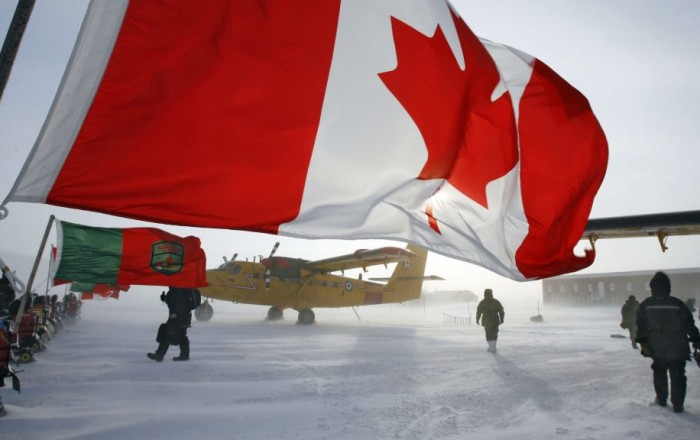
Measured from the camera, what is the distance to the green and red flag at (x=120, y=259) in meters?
5.84

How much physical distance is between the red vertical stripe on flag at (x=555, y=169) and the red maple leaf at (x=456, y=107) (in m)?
0.22

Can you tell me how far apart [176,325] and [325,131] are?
686 centimetres

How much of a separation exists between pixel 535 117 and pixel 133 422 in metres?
4.66

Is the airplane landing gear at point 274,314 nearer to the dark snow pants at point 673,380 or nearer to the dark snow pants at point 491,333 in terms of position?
the dark snow pants at point 491,333

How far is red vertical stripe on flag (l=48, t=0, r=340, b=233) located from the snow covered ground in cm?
275

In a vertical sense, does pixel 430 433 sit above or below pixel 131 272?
below

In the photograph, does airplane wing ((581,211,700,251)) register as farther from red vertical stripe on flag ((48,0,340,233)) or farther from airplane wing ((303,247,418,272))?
airplane wing ((303,247,418,272))

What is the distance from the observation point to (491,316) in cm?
1056

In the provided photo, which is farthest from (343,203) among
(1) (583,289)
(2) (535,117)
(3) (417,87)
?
(1) (583,289)

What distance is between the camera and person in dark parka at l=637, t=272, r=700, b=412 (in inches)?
208

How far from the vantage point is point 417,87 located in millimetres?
2623

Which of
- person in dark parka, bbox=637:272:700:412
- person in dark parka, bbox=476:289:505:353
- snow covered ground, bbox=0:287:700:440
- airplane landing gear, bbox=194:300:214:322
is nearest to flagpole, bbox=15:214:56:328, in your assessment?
snow covered ground, bbox=0:287:700:440

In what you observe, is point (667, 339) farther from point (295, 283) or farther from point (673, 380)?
point (295, 283)

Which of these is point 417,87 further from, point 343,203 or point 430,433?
point 430,433
